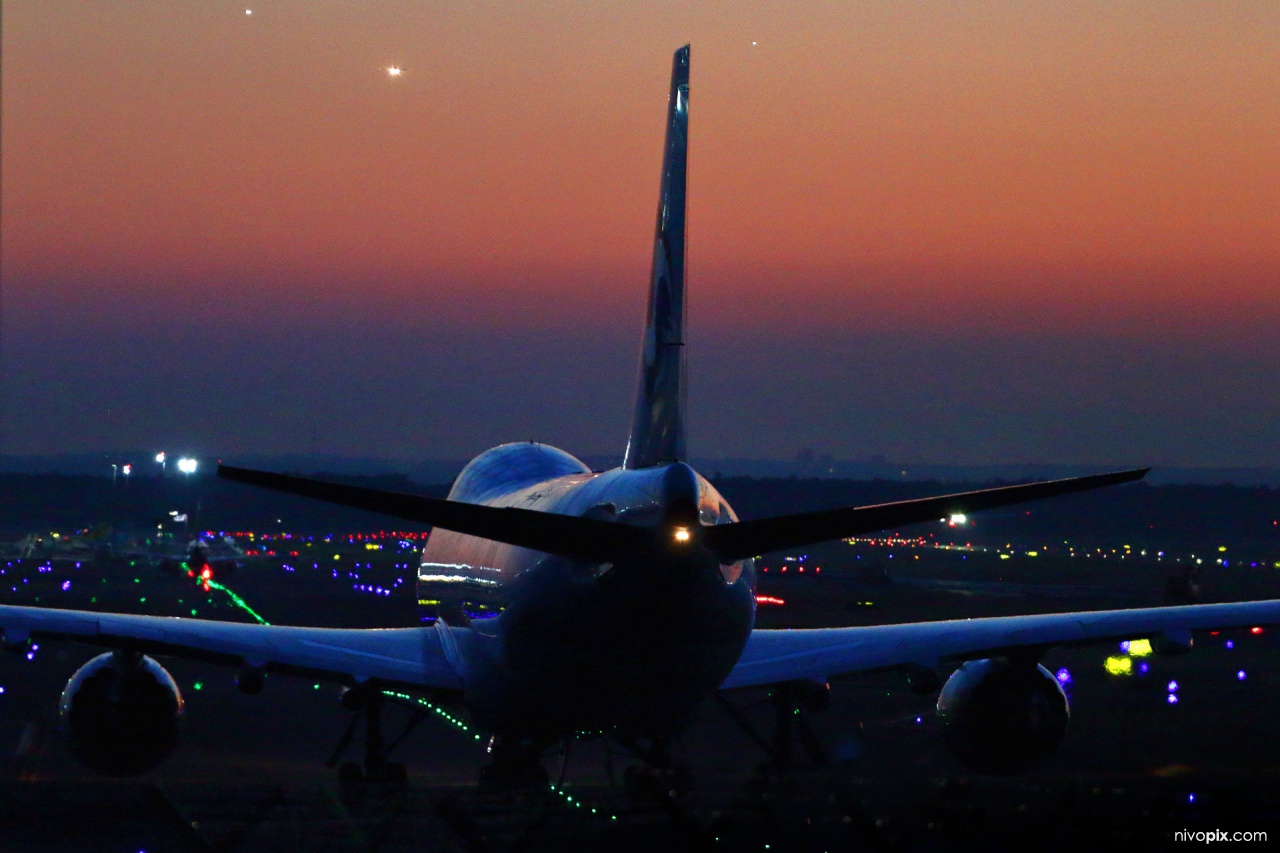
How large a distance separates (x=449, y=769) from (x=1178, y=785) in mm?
11710

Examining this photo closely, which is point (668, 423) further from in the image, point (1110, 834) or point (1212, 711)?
point (1212, 711)

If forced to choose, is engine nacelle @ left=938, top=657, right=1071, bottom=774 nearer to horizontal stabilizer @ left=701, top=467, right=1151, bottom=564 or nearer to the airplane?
the airplane

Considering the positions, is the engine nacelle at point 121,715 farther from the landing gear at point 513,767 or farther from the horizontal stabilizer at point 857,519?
the horizontal stabilizer at point 857,519

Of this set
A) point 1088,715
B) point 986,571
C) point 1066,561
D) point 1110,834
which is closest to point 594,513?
point 1110,834

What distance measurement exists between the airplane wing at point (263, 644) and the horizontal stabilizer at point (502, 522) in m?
7.91

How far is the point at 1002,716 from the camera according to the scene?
25.8 m

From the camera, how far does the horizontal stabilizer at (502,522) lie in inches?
607

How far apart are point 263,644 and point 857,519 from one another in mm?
12004

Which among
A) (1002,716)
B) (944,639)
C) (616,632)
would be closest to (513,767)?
(616,632)

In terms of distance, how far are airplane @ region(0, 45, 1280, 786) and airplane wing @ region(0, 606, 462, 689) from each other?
0.16 ft

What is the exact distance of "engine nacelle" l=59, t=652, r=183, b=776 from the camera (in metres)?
24.2

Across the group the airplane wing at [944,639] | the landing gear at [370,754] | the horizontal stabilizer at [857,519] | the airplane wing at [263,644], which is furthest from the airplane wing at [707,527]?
the landing gear at [370,754]

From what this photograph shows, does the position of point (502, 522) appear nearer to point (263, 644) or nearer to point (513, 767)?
point (513, 767)

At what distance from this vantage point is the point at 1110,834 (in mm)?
16484
